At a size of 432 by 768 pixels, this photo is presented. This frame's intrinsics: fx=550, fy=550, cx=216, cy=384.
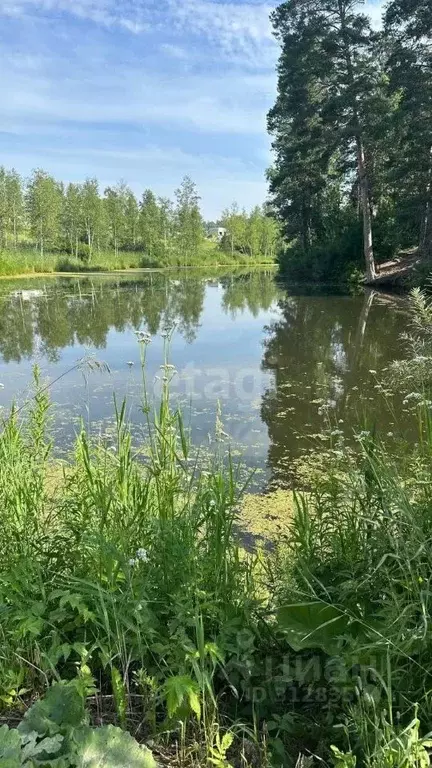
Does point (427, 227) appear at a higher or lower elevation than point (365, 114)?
lower

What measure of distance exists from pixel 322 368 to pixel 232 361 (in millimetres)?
1856

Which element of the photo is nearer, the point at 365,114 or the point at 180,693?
the point at 180,693

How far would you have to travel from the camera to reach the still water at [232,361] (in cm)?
607

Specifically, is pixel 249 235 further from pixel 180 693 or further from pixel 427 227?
pixel 180 693

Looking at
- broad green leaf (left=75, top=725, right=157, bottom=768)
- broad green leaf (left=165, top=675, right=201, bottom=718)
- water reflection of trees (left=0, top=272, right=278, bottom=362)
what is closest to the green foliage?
broad green leaf (left=75, top=725, right=157, bottom=768)

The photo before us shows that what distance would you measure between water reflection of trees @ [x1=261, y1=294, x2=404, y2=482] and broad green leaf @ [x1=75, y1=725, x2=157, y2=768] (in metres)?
A: 1.61

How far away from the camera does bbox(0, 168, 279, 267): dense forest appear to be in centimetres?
3931

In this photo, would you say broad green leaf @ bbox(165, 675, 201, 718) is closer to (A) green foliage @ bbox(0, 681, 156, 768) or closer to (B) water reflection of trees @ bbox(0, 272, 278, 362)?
(A) green foliage @ bbox(0, 681, 156, 768)

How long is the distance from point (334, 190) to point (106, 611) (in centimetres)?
3230

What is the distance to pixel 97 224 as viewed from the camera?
43688 mm

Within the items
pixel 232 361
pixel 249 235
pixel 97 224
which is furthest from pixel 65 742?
pixel 249 235

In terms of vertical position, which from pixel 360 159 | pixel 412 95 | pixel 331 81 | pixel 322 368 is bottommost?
pixel 322 368

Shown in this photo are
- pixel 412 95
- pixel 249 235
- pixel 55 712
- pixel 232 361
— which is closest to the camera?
pixel 55 712

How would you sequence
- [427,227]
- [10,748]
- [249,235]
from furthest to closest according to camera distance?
[249,235]
[427,227]
[10,748]
